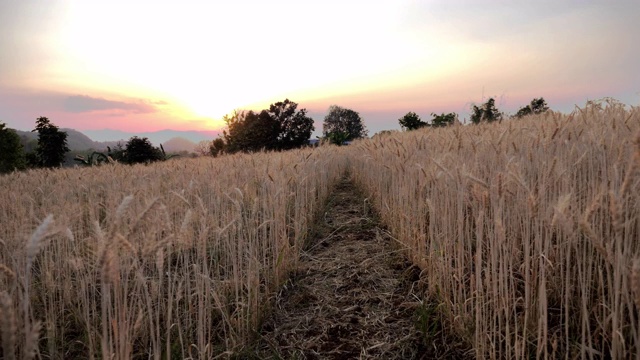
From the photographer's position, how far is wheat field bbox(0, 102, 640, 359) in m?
1.37

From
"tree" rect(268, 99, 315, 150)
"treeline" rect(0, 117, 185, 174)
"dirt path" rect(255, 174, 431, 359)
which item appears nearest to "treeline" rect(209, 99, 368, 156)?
"tree" rect(268, 99, 315, 150)

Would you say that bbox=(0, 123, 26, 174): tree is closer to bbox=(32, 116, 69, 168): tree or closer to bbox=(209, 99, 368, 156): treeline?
bbox=(32, 116, 69, 168): tree

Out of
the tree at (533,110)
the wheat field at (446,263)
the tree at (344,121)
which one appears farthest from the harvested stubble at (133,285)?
the tree at (344,121)

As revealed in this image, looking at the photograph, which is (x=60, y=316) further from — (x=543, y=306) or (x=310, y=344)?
(x=543, y=306)

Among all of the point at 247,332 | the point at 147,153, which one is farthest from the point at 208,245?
the point at 147,153

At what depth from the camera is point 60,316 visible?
262 centimetres

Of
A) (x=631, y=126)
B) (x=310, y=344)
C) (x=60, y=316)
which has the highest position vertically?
(x=631, y=126)

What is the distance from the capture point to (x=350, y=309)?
2834mm

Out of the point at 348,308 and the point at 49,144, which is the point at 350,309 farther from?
the point at 49,144

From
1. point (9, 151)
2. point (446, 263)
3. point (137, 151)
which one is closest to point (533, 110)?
point (446, 263)

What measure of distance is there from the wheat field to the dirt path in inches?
7.3

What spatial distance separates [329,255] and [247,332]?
1759 millimetres

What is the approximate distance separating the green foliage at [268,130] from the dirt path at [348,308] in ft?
95.5

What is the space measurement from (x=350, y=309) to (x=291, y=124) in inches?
1318
